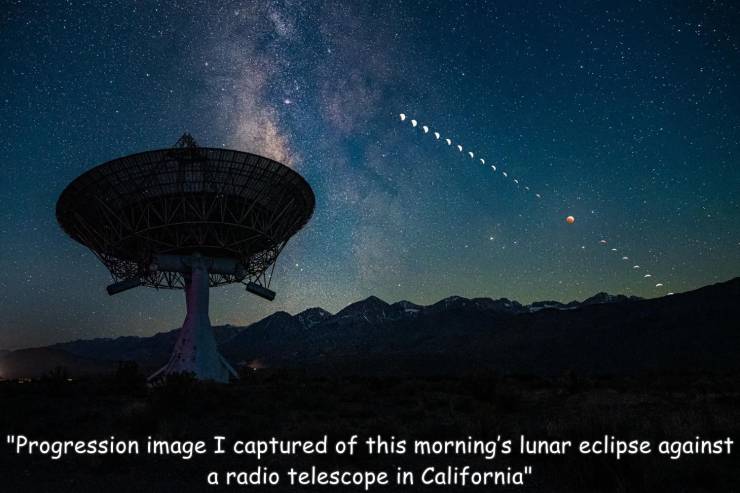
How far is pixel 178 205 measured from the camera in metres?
25.1

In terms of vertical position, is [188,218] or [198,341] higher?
[188,218]

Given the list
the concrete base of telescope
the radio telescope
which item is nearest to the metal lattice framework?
the radio telescope

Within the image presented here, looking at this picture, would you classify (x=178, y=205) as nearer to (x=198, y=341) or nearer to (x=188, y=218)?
(x=188, y=218)

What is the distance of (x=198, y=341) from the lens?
2647 cm

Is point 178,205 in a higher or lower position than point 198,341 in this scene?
higher

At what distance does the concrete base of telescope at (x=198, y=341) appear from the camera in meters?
25.9

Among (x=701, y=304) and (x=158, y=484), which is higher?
(x=701, y=304)

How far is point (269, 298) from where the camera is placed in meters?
29.7

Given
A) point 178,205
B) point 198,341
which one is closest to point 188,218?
point 178,205

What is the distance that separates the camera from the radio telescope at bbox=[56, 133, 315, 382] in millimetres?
24766

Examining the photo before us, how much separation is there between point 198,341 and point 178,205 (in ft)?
25.8

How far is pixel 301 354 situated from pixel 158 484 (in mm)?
190339

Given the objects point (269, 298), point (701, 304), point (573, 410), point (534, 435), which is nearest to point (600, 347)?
point (701, 304)

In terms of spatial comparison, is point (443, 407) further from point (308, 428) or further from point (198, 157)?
point (198, 157)
